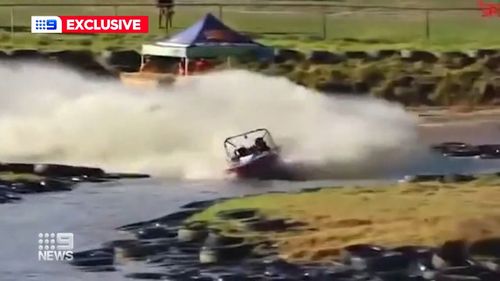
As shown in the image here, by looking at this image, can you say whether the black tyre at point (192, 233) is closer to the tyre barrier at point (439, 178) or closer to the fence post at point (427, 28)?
the tyre barrier at point (439, 178)

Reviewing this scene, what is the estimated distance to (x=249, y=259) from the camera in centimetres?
220

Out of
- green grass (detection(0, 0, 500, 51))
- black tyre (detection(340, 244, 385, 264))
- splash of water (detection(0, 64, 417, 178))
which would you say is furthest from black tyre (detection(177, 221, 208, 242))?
green grass (detection(0, 0, 500, 51))

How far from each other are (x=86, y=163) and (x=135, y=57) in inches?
11.7

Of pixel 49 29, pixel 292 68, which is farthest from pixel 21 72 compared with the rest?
pixel 292 68

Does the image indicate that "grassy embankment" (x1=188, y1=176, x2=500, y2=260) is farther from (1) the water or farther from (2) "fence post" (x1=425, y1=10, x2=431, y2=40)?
(2) "fence post" (x1=425, y1=10, x2=431, y2=40)

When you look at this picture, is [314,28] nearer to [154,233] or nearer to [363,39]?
[363,39]

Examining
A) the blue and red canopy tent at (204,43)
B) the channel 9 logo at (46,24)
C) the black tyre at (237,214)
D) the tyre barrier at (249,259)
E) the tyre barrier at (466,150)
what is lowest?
the tyre barrier at (249,259)

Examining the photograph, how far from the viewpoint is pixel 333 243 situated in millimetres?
2197

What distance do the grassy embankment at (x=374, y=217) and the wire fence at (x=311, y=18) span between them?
0.41 meters

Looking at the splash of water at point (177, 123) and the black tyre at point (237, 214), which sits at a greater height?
the splash of water at point (177, 123)

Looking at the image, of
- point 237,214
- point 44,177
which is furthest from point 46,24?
point 237,214

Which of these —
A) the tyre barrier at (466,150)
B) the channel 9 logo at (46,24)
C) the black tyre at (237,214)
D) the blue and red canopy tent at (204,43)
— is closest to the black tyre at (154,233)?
the black tyre at (237,214)

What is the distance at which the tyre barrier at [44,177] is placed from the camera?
7.28 ft

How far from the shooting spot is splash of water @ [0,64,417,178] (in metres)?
2.21
